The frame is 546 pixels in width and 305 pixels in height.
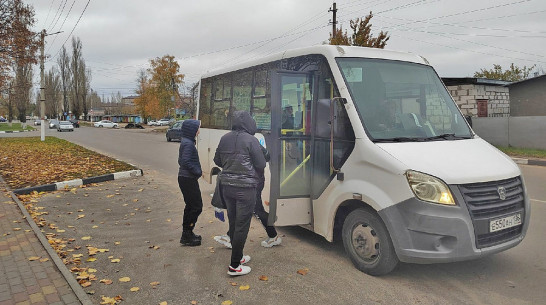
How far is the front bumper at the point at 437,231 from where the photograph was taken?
138 inches

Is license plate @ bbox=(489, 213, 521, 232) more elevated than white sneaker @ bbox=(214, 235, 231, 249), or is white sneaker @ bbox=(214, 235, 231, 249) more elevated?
license plate @ bbox=(489, 213, 521, 232)

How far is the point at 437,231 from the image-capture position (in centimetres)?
351

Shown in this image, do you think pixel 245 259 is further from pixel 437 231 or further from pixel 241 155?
pixel 437 231

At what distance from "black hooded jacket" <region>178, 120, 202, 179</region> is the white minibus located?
980 millimetres

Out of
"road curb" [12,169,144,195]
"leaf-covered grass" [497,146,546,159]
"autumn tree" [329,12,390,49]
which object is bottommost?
"road curb" [12,169,144,195]

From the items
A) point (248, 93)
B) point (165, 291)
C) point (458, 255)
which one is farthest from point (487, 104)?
point (165, 291)

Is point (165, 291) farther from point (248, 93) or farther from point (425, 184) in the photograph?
point (248, 93)

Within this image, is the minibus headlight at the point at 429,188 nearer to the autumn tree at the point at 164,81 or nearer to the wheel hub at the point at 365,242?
the wheel hub at the point at 365,242

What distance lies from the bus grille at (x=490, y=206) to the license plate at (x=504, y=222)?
3cm

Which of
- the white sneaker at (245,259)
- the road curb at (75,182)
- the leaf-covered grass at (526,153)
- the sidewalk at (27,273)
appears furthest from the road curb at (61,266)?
the leaf-covered grass at (526,153)

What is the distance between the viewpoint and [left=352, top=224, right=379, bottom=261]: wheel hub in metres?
4.00

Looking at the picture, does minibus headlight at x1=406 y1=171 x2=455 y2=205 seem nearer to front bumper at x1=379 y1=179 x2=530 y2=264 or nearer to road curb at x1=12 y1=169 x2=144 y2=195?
front bumper at x1=379 y1=179 x2=530 y2=264

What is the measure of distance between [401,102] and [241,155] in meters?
1.96

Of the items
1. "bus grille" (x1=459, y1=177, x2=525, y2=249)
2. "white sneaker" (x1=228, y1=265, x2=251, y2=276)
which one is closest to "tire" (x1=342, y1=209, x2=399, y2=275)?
"bus grille" (x1=459, y1=177, x2=525, y2=249)
